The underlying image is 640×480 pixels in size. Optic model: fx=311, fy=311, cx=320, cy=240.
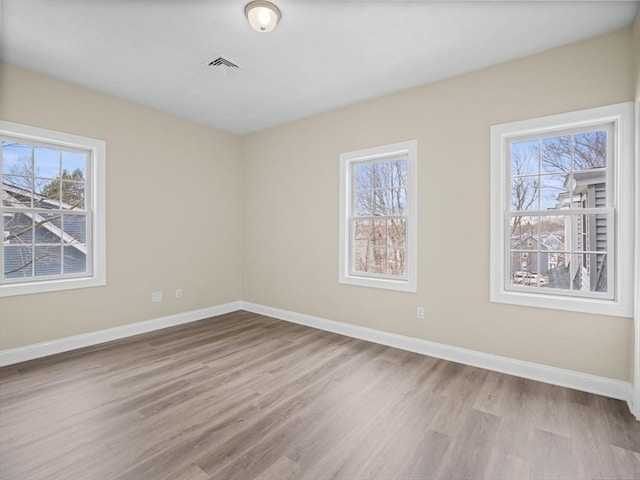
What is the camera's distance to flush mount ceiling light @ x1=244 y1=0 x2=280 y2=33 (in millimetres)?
2180

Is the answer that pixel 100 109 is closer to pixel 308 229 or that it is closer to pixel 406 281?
pixel 308 229

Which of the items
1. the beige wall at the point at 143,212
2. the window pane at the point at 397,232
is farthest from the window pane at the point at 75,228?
the window pane at the point at 397,232

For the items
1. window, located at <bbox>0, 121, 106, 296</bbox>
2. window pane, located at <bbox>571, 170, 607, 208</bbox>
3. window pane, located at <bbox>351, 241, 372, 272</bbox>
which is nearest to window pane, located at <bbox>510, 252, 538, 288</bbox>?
window pane, located at <bbox>571, 170, 607, 208</bbox>

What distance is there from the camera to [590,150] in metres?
2.66

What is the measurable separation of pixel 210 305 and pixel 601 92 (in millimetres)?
5097

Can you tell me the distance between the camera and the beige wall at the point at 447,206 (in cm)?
258

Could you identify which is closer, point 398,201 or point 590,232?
point 590,232

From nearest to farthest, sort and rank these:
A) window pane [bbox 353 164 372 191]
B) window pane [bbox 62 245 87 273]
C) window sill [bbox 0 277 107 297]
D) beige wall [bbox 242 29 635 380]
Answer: beige wall [bbox 242 29 635 380], window sill [bbox 0 277 107 297], window pane [bbox 62 245 87 273], window pane [bbox 353 164 372 191]

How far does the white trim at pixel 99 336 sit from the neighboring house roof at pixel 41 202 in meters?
0.97

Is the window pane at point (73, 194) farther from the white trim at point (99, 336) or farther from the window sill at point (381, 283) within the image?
the window sill at point (381, 283)

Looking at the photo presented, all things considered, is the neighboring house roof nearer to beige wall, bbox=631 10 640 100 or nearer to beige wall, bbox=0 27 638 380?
beige wall, bbox=0 27 638 380

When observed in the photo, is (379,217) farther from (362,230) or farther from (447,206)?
(447,206)

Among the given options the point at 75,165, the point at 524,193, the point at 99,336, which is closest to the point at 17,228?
the point at 75,165

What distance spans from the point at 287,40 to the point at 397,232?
2296mm
